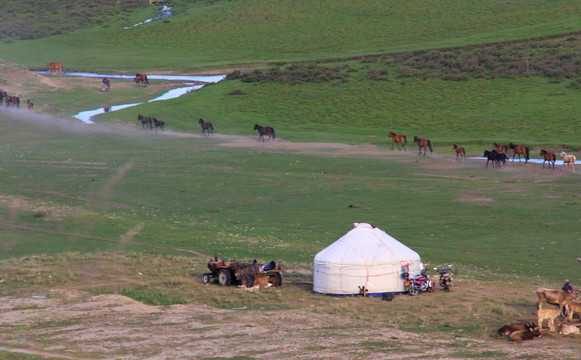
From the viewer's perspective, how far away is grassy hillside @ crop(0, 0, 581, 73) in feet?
317

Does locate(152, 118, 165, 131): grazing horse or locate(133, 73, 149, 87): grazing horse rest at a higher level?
locate(133, 73, 149, 87): grazing horse

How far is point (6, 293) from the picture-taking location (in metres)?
23.9

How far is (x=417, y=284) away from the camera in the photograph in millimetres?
22922

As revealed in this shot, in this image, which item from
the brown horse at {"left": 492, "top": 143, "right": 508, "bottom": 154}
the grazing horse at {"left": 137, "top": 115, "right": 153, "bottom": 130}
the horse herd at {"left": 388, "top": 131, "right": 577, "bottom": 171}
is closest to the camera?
the horse herd at {"left": 388, "top": 131, "right": 577, "bottom": 171}

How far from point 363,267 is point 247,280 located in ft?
11.3

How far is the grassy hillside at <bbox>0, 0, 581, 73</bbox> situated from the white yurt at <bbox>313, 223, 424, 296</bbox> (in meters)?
70.1

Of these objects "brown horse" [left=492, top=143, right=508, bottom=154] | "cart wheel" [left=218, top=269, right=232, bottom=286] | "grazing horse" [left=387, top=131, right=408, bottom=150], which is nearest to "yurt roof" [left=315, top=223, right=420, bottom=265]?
"cart wheel" [left=218, top=269, right=232, bottom=286]

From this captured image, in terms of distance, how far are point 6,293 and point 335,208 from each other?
16850 millimetres

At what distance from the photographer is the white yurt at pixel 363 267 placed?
2305 centimetres

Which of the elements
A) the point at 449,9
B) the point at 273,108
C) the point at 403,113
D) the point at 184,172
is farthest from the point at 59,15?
the point at 184,172

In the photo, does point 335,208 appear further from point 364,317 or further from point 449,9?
point 449,9

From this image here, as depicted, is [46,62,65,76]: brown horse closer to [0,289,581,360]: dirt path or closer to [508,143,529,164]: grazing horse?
[508,143,529,164]: grazing horse

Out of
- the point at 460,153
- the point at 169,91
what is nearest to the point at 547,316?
the point at 460,153

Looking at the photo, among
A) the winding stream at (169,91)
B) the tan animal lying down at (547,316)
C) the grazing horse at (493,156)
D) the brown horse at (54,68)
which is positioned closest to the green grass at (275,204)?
the grazing horse at (493,156)
